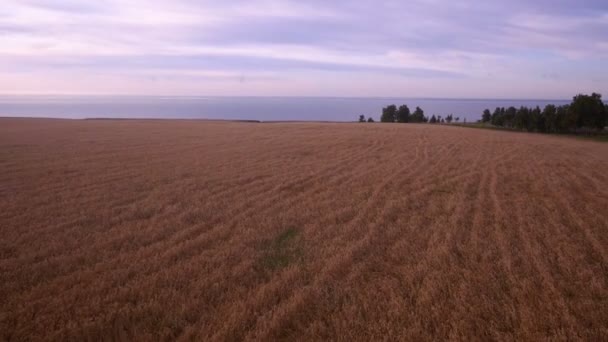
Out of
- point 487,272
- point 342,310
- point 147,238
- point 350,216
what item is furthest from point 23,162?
point 487,272

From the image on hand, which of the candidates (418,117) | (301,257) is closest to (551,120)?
(418,117)

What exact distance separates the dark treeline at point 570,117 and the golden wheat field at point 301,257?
36.4 m

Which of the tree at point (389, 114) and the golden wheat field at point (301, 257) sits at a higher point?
the tree at point (389, 114)

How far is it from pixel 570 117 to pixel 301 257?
147ft

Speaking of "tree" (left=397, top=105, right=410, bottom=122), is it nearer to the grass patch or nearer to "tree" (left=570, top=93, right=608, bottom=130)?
"tree" (left=570, top=93, right=608, bottom=130)

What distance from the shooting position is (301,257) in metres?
5.88

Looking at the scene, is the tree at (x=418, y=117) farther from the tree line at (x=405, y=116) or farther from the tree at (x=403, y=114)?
the tree at (x=403, y=114)

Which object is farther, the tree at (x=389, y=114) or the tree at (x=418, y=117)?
the tree at (x=389, y=114)

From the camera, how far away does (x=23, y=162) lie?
1402 centimetres

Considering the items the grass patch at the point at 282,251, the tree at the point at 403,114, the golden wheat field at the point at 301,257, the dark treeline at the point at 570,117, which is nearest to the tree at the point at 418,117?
the tree at the point at 403,114

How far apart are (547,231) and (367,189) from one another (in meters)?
4.26

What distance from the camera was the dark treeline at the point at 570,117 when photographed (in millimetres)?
40031

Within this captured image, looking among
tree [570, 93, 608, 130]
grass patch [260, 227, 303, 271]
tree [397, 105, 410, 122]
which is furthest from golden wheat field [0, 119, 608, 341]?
tree [397, 105, 410, 122]

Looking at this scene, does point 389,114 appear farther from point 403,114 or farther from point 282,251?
point 282,251
